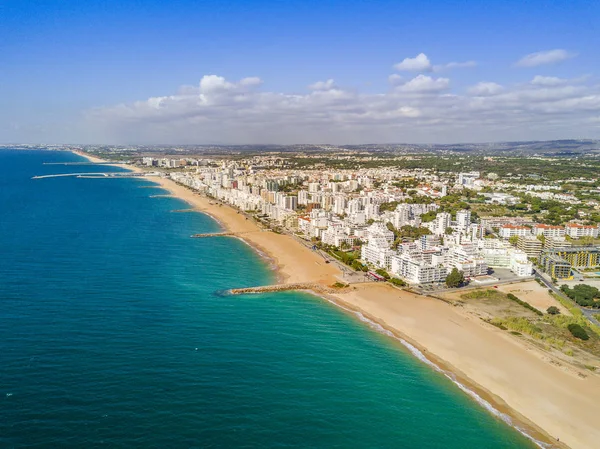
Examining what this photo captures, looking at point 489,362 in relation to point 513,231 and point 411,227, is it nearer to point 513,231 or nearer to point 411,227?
point 513,231

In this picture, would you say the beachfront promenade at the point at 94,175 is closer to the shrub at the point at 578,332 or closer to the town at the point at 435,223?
the town at the point at 435,223

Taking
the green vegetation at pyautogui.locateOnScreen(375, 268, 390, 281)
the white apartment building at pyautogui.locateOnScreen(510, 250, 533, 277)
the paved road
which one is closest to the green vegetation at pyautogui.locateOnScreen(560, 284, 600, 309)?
the paved road

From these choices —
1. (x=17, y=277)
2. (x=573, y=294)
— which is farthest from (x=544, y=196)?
(x=17, y=277)

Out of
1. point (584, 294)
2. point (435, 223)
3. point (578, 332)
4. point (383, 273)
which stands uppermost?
point (435, 223)

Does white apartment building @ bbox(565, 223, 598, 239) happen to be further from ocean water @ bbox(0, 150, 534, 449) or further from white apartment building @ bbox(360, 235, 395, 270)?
ocean water @ bbox(0, 150, 534, 449)

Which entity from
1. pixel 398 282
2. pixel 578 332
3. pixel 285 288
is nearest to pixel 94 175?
pixel 285 288
